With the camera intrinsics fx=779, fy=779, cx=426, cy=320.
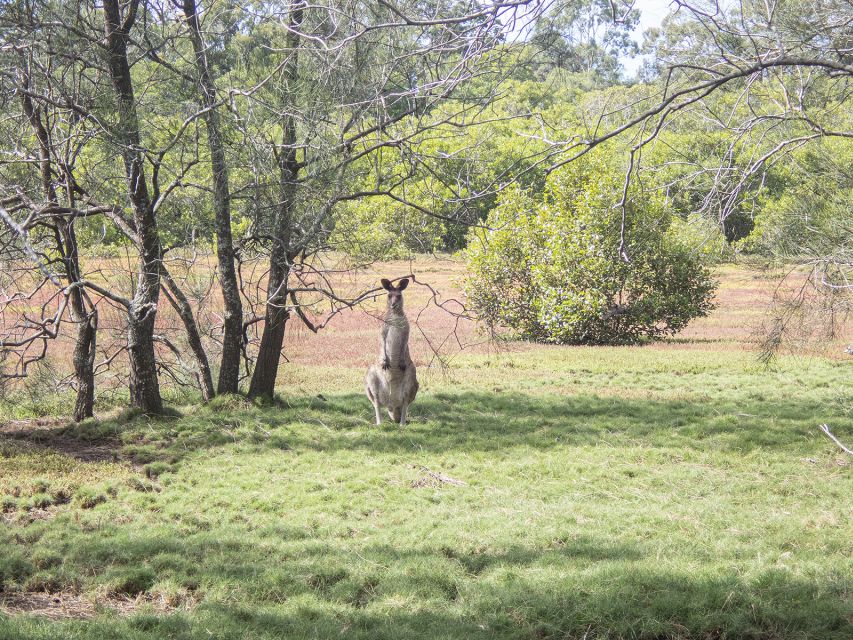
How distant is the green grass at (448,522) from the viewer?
18.9 ft

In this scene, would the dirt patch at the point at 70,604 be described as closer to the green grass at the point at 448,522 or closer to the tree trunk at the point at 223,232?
the green grass at the point at 448,522

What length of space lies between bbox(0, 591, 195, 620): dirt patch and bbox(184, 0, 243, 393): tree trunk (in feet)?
21.2

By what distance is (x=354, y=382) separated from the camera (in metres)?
18.1

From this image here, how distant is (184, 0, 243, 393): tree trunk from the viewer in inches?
449

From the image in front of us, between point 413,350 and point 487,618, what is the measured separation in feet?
57.7

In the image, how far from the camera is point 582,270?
77.3 ft

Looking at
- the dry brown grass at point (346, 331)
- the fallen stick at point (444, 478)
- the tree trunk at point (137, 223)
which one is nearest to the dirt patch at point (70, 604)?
the fallen stick at point (444, 478)

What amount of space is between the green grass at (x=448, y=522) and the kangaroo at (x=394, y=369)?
60cm

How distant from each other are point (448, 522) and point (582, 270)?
54.5ft

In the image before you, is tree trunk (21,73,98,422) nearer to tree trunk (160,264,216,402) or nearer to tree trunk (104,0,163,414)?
tree trunk (104,0,163,414)

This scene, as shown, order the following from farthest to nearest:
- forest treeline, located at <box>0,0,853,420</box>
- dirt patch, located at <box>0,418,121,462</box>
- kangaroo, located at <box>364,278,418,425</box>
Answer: kangaroo, located at <box>364,278,418,425</box>
dirt patch, located at <box>0,418,121,462</box>
forest treeline, located at <box>0,0,853,420</box>

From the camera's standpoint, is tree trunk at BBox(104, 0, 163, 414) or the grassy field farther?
tree trunk at BBox(104, 0, 163, 414)

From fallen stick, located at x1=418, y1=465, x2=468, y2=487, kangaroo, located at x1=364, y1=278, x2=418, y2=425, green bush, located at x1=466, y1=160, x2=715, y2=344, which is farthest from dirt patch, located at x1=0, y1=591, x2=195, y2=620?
green bush, located at x1=466, y1=160, x2=715, y2=344

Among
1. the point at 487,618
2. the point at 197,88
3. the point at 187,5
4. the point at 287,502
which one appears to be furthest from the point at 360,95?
the point at 487,618
